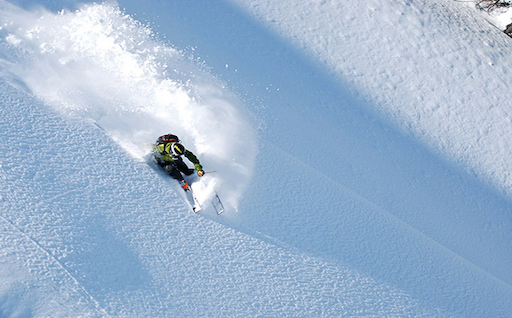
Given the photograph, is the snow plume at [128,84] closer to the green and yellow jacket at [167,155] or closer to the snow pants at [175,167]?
the green and yellow jacket at [167,155]

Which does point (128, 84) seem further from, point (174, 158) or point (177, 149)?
point (177, 149)

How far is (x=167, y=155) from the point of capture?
24.4 ft

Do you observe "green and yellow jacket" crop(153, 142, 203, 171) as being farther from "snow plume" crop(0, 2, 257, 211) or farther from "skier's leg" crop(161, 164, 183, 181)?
"snow plume" crop(0, 2, 257, 211)

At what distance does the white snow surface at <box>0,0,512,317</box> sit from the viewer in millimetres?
6777

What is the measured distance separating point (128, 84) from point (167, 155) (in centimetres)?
211

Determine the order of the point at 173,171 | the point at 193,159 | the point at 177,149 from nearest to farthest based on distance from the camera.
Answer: the point at 177,149 → the point at 193,159 → the point at 173,171

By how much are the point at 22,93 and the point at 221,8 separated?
5.08 metres

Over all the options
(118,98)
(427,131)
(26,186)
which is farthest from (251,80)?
(26,186)

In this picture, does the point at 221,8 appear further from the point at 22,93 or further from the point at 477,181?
the point at 477,181

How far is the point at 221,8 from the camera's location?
10.0m

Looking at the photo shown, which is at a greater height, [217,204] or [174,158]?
[174,158]

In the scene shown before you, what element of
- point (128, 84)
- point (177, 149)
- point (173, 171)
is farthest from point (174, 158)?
point (128, 84)

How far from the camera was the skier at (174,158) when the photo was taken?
716cm

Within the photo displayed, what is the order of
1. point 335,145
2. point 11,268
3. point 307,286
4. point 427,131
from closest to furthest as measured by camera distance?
point 11,268 < point 307,286 < point 335,145 < point 427,131
